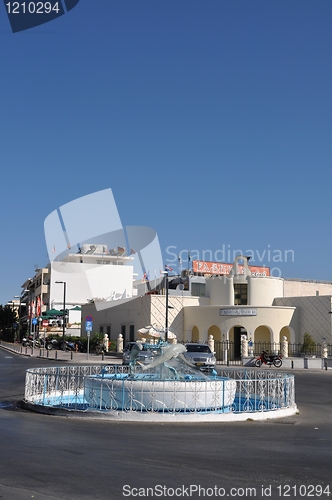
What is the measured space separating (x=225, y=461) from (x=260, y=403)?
23.3 feet

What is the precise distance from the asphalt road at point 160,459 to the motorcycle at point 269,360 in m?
26.5

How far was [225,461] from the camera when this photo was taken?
32.2ft

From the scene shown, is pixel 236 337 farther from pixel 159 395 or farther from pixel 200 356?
pixel 159 395

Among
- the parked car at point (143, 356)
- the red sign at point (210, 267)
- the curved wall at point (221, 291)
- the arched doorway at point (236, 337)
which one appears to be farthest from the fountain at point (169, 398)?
the red sign at point (210, 267)

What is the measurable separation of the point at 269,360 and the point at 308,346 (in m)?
12.4

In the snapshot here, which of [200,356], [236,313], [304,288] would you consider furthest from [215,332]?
[200,356]

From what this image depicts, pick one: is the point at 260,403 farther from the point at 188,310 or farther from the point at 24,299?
the point at 24,299

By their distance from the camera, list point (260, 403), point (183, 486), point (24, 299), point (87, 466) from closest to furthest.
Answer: point (183, 486) < point (87, 466) < point (260, 403) < point (24, 299)

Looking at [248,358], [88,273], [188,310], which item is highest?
[88,273]

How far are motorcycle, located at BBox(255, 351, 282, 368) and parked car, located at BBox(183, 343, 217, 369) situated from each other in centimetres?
838

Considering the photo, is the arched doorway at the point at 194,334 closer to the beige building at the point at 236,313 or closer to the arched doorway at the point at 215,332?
the beige building at the point at 236,313

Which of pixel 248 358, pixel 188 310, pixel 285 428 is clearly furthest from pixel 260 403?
pixel 188 310

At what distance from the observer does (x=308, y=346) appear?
174ft

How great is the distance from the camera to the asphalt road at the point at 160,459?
7.83 m
